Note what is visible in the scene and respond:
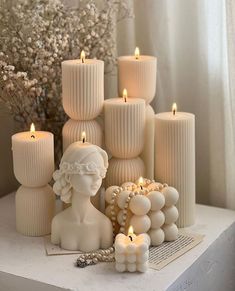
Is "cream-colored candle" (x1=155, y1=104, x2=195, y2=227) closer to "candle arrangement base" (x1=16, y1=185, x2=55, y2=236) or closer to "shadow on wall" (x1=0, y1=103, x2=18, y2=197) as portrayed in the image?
"candle arrangement base" (x1=16, y1=185, x2=55, y2=236)

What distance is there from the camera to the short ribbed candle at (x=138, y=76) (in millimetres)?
1301

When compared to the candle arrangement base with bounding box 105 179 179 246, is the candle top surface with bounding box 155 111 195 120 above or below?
above

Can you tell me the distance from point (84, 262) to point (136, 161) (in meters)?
0.27

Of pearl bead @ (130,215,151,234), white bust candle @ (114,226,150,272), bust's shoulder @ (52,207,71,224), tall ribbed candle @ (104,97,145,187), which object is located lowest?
white bust candle @ (114,226,150,272)

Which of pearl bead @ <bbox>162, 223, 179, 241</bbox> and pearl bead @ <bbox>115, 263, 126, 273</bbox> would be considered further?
pearl bead @ <bbox>162, 223, 179, 241</bbox>

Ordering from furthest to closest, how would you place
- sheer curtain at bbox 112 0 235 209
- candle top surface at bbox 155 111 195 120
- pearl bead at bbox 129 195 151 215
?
sheer curtain at bbox 112 0 235 209, candle top surface at bbox 155 111 195 120, pearl bead at bbox 129 195 151 215

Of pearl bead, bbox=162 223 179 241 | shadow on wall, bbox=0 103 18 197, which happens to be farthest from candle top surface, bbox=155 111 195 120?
shadow on wall, bbox=0 103 18 197

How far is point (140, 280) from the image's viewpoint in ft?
3.41

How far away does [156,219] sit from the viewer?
117 centimetres

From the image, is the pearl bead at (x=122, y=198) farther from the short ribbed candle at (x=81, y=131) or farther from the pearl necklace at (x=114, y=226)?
the short ribbed candle at (x=81, y=131)

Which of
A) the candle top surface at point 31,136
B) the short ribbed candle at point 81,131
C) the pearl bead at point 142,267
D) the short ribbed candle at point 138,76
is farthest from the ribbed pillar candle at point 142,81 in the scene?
the pearl bead at point 142,267

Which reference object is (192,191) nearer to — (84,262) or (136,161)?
(136,161)

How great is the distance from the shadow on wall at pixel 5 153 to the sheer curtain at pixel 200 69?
36cm

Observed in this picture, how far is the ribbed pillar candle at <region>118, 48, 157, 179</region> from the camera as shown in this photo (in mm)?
1301
